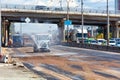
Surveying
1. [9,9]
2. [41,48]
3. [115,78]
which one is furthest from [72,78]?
[9,9]

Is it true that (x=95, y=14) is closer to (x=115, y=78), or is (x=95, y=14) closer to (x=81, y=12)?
(x=81, y=12)

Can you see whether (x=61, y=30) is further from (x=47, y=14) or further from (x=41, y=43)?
(x=41, y=43)

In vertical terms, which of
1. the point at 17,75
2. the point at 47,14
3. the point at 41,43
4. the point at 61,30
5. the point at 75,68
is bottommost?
the point at 75,68

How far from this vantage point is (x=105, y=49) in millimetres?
55875

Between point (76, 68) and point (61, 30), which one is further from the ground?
point (61, 30)

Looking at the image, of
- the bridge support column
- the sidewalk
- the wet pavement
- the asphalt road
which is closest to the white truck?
the asphalt road

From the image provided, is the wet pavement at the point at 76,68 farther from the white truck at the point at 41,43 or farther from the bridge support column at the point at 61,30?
the bridge support column at the point at 61,30

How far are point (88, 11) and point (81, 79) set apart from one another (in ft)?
254

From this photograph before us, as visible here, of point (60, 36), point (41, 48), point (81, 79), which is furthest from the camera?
point (60, 36)

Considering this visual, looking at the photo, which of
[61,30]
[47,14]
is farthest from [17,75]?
[61,30]

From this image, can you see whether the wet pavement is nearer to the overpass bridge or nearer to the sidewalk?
the sidewalk

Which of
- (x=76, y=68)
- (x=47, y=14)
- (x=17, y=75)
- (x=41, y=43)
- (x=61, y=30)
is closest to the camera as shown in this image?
(x=17, y=75)

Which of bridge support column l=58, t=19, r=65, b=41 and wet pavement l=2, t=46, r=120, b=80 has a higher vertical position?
bridge support column l=58, t=19, r=65, b=41

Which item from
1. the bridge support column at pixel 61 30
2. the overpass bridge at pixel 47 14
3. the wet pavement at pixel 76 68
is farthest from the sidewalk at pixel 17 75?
the bridge support column at pixel 61 30
